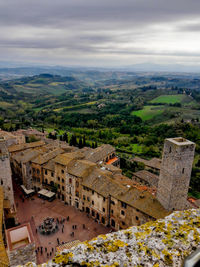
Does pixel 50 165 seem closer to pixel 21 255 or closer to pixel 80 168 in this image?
pixel 80 168

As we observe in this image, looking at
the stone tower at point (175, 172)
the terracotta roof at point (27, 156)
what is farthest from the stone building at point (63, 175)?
the stone tower at point (175, 172)

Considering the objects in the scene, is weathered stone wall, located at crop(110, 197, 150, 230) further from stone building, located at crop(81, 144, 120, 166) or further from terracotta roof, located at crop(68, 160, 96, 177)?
stone building, located at crop(81, 144, 120, 166)

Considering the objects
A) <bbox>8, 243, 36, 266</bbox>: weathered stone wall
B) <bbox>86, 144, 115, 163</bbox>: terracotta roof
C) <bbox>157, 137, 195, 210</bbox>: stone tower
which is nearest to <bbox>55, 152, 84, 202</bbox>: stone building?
<bbox>86, 144, 115, 163</bbox>: terracotta roof

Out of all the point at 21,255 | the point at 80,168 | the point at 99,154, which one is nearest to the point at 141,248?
the point at 21,255

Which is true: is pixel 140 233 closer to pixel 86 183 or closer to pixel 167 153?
pixel 167 153

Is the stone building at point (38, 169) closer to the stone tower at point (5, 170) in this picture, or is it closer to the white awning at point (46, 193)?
the white awning at point (46, 193)
